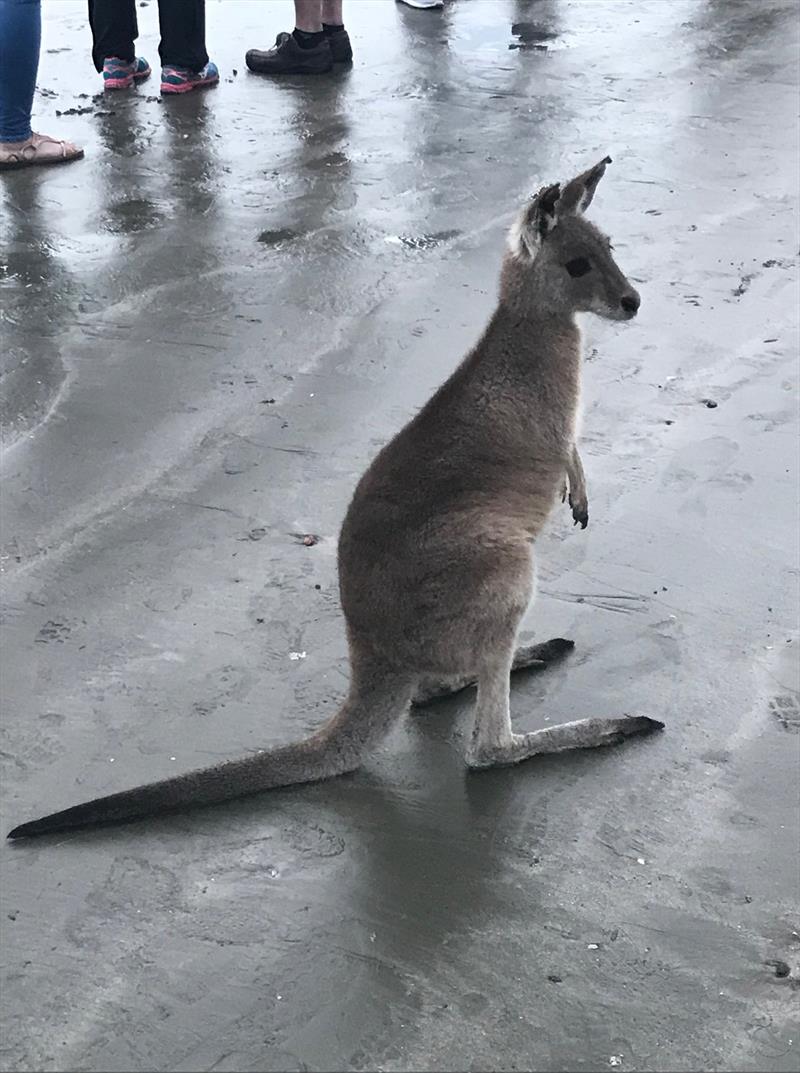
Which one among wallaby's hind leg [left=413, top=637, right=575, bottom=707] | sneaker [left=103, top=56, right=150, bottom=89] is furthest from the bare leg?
wallaby's hind leg [left=413, top=637, right=575, bottom=707]

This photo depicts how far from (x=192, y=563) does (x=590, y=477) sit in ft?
4.37

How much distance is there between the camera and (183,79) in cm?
832

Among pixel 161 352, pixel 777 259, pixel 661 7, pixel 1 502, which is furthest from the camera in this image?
pixel 661 7

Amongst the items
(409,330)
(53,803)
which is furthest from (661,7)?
(53,803)

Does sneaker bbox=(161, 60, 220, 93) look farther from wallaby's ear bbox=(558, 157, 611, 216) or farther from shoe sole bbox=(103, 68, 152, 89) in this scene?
wallaby's ear bbox=(558, 157, 611, 216)

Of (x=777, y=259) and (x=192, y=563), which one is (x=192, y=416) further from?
(x=777, y=259)

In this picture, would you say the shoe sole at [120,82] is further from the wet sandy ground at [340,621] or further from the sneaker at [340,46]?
the sneaker at [340,46]

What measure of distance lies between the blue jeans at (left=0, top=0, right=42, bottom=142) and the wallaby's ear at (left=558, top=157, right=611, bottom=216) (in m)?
4.21

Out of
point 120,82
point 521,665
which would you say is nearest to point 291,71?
point 120,82

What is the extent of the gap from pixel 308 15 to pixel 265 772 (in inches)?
258

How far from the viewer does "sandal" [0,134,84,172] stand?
710 cm

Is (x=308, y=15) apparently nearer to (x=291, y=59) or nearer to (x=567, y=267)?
(x=291, y=59)

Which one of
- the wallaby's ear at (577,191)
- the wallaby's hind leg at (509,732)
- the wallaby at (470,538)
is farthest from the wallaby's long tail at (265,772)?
the wallaby's ear at (577,191)

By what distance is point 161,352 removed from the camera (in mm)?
5367
